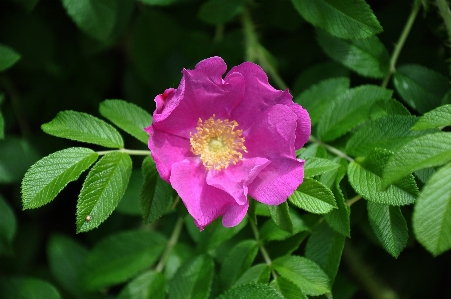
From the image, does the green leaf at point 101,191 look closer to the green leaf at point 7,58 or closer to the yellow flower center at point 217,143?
the yellow flower center at point 217,143

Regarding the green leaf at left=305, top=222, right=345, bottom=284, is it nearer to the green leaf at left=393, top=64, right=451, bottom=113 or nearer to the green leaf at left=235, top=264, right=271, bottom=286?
the green leaf at left=235, top=264, right=271, bottom=286

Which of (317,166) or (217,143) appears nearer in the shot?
(317,166)

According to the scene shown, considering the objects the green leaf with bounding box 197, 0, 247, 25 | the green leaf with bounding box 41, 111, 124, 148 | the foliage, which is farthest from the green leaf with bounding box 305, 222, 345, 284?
the green leaf with bounding box 197, 0, 247, 25

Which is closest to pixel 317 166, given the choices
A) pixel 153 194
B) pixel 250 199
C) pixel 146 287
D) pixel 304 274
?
pixel 250 199

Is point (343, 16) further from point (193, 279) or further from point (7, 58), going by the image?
point (7, 58)

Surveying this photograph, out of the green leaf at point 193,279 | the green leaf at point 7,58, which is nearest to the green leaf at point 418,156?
the green leaf at point 193,279

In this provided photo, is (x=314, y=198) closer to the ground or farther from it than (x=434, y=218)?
closer to the ground
